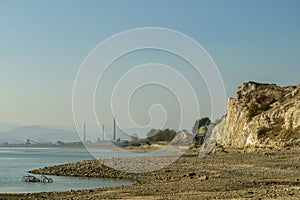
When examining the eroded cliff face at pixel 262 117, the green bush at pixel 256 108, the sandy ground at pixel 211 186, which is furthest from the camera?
the green bush at pixel 256 108

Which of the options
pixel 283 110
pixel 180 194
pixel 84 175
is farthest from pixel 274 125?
pixel 180 194

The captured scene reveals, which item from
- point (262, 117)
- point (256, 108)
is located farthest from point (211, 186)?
point (256, 108)

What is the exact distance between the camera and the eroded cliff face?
73.2 meters

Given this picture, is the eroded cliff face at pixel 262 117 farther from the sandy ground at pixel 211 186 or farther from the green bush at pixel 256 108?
the sandy ground at pixel 211 186

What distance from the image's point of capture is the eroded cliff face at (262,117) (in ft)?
240

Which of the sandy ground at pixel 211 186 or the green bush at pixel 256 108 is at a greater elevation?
the green bush at pixel 256 108

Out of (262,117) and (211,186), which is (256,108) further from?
(211,186)

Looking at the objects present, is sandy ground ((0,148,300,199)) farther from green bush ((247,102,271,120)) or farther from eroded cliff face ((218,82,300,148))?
green bush ((247,102,271,120))

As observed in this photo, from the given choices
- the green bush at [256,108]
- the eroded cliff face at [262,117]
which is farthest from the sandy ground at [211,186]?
the green bush at [256,108]

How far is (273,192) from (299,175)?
10732 millimetres

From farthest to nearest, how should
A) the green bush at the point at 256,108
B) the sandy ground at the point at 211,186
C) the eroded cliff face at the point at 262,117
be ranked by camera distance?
the green bush at the point at 256,108 → the eroded cliff face at the point at 262,117 → the sandy ground at the point at 211,186

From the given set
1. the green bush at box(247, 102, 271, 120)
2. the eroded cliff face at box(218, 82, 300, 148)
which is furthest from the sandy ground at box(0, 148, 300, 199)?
the green bush at box(247, 102, 271, 120)

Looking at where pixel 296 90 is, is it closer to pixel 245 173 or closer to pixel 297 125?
pixel 297 125

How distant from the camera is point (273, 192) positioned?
22.8m
